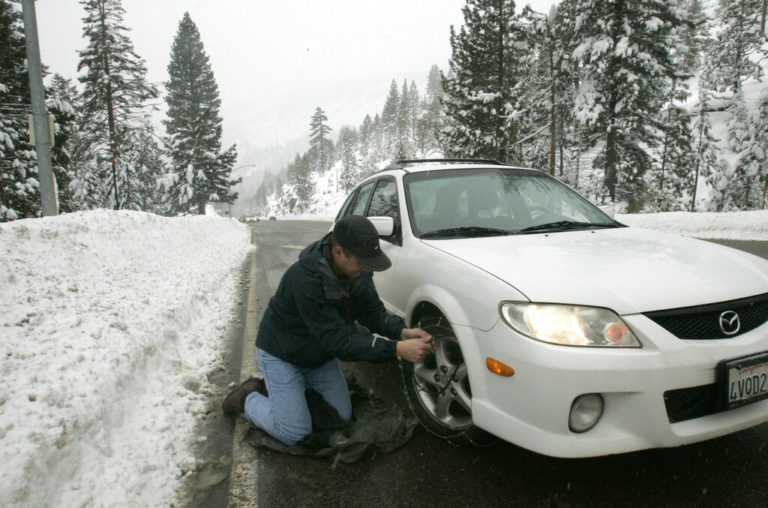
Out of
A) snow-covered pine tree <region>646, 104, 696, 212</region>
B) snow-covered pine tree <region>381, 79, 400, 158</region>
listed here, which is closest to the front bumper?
snow-covered pine tree <region>646, 104, 696, 212</region>

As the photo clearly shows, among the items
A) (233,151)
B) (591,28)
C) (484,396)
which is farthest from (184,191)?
(484,396)

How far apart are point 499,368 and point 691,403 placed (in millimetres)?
856

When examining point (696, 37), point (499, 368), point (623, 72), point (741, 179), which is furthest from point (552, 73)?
point (696, 37)

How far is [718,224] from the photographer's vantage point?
47.9 feet

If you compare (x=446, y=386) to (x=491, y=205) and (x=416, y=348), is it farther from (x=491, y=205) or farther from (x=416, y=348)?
(x=491, y=205)

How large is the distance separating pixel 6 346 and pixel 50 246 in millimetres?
3189

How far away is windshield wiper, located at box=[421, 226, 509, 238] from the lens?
2850 mm

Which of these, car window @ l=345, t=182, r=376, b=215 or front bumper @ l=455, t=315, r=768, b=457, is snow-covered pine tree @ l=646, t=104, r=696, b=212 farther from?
front bumper @ l=455, t=315, r=768, b=457

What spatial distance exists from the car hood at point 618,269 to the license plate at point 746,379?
0.94 feet

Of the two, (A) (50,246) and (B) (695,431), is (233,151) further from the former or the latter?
(B) (695,431)

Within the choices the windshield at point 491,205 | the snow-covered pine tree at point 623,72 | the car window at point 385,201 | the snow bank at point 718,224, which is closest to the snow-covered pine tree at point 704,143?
the snow-covered pine tree at point 623,72

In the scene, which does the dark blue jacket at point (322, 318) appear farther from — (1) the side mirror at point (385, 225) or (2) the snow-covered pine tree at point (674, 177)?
(2) the snow-covered pine tree at point (674, 177)

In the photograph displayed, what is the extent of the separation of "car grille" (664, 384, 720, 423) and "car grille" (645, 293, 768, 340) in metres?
0.24

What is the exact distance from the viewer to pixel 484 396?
6.75 ft
